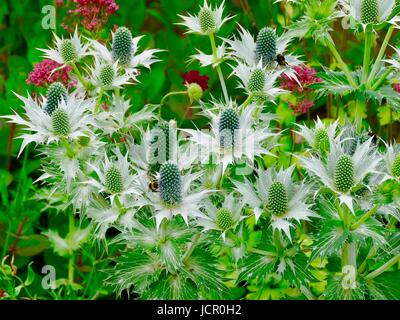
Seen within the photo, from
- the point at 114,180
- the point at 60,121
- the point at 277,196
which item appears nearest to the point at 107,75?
the point at 60,121

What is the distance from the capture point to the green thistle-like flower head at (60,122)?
1.73m

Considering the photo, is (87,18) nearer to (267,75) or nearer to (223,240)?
(267,75)

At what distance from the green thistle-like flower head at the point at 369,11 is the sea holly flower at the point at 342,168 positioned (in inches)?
14.5

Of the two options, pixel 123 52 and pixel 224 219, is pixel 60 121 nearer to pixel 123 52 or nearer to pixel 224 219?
pixel 123 52

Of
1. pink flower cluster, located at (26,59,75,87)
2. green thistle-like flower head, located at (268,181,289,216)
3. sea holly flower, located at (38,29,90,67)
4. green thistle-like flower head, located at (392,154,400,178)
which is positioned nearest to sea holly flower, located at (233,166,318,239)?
green thistle-like flower head, located at (268,181,289,216)

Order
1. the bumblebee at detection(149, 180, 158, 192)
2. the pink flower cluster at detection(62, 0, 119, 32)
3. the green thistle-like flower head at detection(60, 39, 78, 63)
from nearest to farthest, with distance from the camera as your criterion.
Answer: the bumblebee at detection(149, 180, 158, 192), the green thistle-like flower head at detection(60, 39, 78, 63), the pink flower cluster at detection(62, 0, 119, 32)

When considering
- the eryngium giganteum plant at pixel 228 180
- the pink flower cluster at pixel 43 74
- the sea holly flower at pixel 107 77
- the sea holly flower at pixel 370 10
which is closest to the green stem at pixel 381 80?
the eryngium giganteum plant at pixel 228 180

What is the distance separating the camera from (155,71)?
2.89m

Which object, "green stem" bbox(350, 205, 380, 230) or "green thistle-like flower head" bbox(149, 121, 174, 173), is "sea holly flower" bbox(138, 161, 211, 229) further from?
"green stem" bbox(350, 205, 380, 230)

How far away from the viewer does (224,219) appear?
67.9 inches

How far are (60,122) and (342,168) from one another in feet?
2.26

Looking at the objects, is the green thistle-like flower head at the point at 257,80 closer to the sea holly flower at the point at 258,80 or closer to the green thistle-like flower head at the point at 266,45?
the sea holly flower at the point at 258,80

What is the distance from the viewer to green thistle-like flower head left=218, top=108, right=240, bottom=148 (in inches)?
66.2

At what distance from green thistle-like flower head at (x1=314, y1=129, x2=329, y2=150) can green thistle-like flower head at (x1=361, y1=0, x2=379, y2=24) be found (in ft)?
1.02
